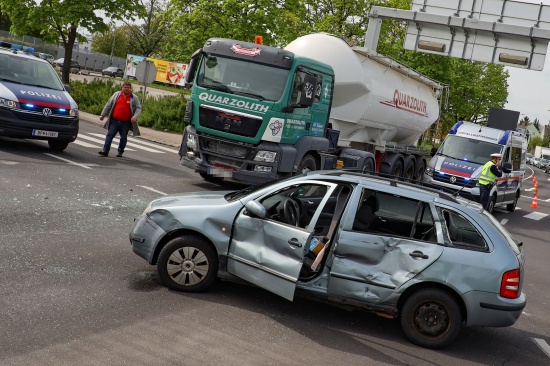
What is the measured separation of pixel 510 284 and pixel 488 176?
11.2 meters

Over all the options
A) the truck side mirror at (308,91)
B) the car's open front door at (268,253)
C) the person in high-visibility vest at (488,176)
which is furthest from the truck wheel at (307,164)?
the car's open front door at (268,253)

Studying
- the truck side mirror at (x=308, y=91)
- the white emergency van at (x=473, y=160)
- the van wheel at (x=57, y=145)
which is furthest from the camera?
the white emergency van at (x=473, y=160)

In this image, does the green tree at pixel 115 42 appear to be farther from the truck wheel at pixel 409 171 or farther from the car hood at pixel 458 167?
the car hood at pixel 458 167

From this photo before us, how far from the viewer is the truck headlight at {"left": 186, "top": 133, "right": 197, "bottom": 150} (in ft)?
46.9

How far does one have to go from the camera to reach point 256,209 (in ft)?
22.9

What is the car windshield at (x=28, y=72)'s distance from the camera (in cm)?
1586

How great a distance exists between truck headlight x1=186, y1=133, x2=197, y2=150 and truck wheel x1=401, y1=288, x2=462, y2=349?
812 cm

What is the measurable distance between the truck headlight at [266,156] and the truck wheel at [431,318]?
289 inches

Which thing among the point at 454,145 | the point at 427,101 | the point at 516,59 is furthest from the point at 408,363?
the point at 516,59

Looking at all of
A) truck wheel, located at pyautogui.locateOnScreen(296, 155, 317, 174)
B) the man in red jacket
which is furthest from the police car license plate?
truck wheel, located at pyautogui.locateOnScreen(296, 155, 317, 174)

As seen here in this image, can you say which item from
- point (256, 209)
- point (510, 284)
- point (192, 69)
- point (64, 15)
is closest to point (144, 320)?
point (256, 209)

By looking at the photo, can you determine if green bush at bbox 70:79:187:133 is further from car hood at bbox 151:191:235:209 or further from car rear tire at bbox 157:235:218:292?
car rear tire at bbox 157:235:218:292

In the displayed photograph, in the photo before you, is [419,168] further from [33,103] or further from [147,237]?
[147,237]

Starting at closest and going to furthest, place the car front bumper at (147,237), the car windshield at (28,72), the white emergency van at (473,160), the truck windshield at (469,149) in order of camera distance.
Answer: the car front bumper at (147,237)
the car windshield at (28,72)
the white emergency van at (473,160)
the truck windshield at (469,149)
